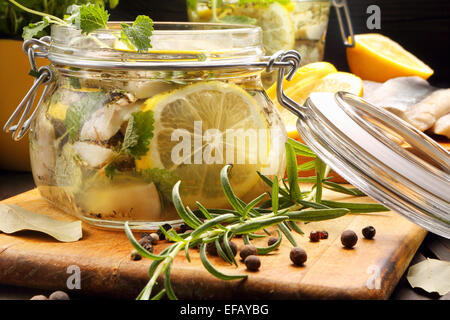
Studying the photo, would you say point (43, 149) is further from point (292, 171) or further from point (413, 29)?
point (413, 29)

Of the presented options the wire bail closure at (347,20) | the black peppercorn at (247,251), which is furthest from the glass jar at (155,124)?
the wire bail closure at (347,20)

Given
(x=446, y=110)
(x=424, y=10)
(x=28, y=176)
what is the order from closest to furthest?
(x=28, y=176) < (x=446, y=110) < (x=424, y=10)

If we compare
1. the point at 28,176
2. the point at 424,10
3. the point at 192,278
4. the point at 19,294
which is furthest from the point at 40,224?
the point at 424,10

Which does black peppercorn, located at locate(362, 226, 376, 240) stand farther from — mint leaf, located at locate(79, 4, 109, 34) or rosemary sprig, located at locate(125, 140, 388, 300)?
mint leaf, located at locate(79, 4, 109, 34)

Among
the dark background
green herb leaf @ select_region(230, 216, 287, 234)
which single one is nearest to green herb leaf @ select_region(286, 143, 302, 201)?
green herb leaf @ select_region(230, 216, 287, 234)

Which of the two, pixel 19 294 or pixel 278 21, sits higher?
pixel 278 21

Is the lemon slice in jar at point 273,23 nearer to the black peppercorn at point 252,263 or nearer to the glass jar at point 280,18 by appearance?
the glass jar at point 280,18
